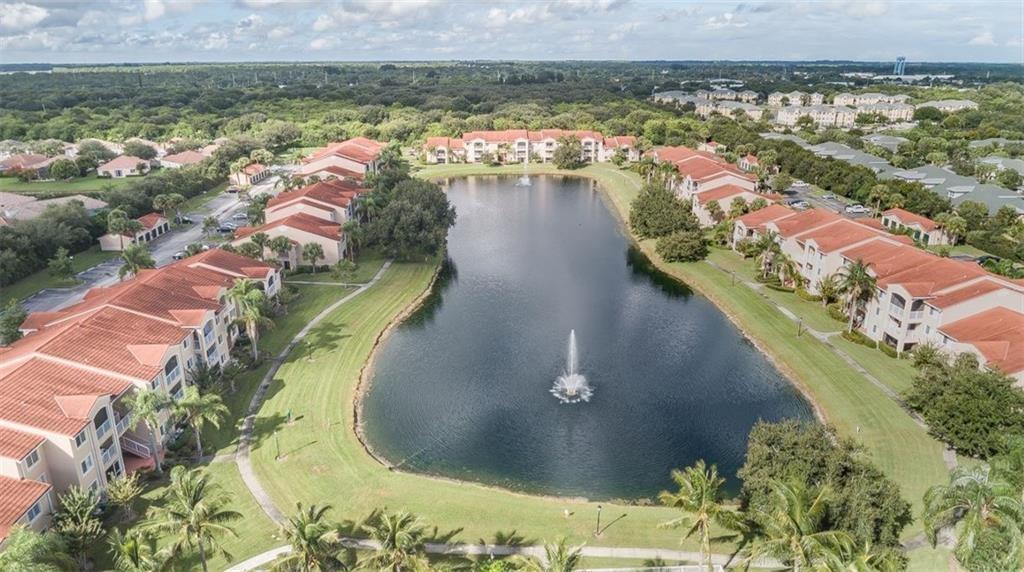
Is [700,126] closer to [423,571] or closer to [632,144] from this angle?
[632,144]

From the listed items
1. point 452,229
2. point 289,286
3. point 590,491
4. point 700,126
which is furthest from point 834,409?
point 700,126

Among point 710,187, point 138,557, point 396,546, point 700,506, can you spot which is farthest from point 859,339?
point 138,557

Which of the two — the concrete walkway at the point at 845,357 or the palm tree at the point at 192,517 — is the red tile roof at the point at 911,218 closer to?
the concrete walkway at the point at 845,357

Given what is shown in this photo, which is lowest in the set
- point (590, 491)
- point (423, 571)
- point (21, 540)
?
point (590, 491)

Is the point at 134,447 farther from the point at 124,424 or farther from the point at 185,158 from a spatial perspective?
the point at 185,158

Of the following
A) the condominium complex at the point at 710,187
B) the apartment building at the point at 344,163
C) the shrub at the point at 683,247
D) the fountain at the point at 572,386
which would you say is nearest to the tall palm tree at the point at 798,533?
the fountain at the point at 572,386

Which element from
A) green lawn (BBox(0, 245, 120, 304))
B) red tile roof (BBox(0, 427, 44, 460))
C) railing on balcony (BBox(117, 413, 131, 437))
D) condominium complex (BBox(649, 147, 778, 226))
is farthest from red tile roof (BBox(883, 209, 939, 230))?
green lawn (BBox(0, 245, 120, 304))
